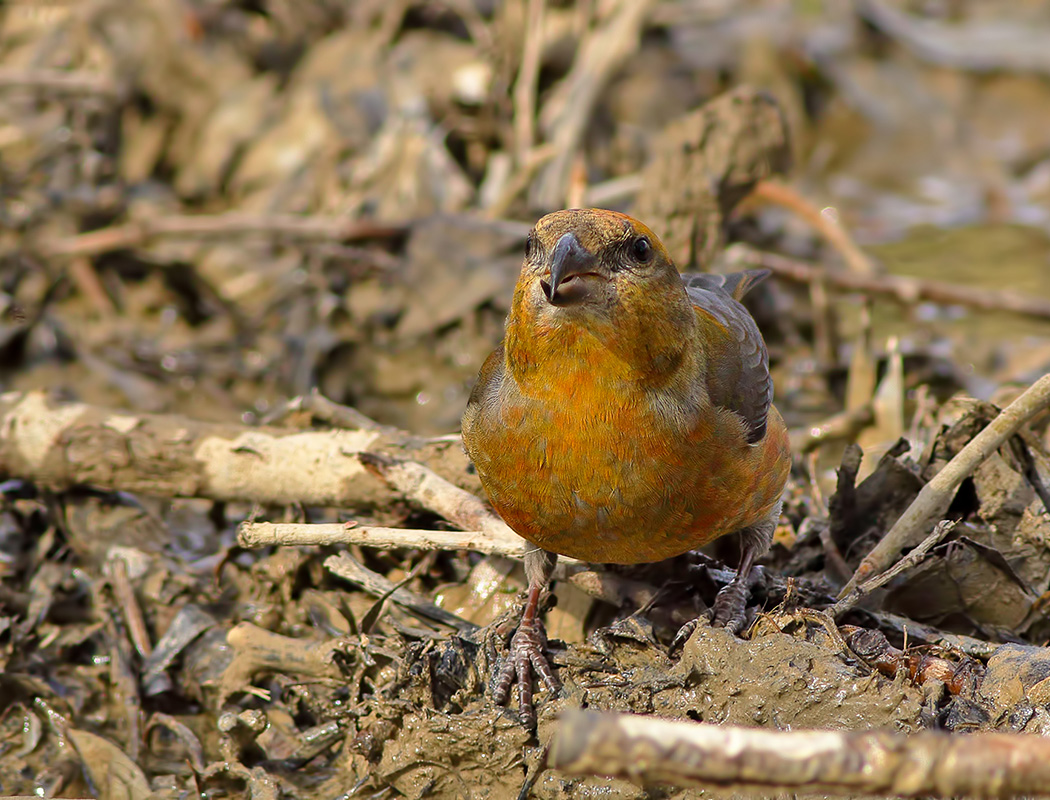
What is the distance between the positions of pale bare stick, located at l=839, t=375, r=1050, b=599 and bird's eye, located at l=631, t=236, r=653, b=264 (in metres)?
1.36

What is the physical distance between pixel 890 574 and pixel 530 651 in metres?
1.18

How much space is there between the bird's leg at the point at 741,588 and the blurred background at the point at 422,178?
2.25m

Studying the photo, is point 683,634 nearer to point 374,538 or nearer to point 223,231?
point 374,538

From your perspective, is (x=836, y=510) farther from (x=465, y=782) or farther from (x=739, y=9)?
(x=739, y=9)

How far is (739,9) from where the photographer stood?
920 centimetres

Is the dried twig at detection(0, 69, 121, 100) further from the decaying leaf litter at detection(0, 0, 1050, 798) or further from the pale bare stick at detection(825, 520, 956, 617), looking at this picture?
the pale bare stick at detection(825, 520, 956, 617)

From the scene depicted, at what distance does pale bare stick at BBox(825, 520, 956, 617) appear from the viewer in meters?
3.54

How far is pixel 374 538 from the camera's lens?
154 inches

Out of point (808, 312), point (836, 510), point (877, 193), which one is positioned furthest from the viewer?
point (877, 193)

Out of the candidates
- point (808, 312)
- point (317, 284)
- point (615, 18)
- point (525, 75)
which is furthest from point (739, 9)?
point (317, 284)

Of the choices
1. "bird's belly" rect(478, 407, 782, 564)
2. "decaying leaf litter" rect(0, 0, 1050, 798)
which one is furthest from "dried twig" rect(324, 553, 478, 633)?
"bird's belly" rect(478, 407, 782, 564)

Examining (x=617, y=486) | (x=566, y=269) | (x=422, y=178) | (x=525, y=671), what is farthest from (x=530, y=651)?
(x=422, y=178)

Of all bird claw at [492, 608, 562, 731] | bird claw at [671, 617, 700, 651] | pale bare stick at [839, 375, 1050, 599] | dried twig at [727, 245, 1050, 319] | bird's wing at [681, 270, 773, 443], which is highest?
bird's wing at [681, 270, 773, 443]

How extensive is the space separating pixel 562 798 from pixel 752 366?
155cm
